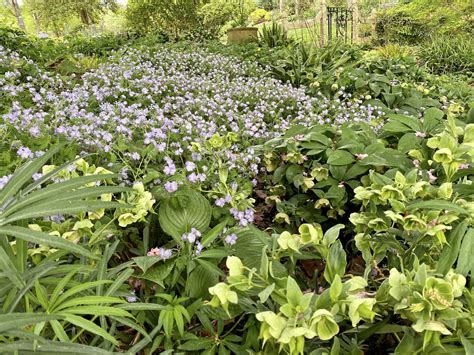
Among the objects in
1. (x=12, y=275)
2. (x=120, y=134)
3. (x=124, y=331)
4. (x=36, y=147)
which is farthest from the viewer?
(x=120, y=134)

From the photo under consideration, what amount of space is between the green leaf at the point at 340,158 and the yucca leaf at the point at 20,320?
4.46 ft

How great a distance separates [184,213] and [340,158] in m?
0.78

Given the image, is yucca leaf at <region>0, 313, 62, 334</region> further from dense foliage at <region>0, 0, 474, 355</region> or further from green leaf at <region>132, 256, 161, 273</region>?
green leaf at <region>132, 256, 161, 273</region>

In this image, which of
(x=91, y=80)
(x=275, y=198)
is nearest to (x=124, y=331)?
(x=275, y=198)

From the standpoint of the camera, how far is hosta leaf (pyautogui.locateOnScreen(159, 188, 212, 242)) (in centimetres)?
134

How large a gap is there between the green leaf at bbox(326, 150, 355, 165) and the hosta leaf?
0.65 meters

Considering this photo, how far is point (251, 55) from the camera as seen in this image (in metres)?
5.79

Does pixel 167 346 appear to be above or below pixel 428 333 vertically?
below

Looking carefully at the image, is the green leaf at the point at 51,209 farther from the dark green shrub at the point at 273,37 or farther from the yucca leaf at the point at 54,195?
the dark green shrub at the point at 273,37

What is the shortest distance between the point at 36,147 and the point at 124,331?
97 centimetres

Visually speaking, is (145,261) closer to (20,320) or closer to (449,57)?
(20,320)

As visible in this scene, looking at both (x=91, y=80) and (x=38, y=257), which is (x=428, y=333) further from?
(x=91, y=80)

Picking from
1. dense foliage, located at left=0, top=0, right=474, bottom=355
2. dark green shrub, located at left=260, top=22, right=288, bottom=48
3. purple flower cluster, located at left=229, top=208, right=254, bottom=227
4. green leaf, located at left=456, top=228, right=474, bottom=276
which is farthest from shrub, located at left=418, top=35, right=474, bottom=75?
green leaf, located at left=456, top=228, right=474, bottom=276

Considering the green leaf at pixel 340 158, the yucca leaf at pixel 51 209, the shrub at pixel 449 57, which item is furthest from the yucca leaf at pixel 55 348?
the shrub at pixel 449 57
